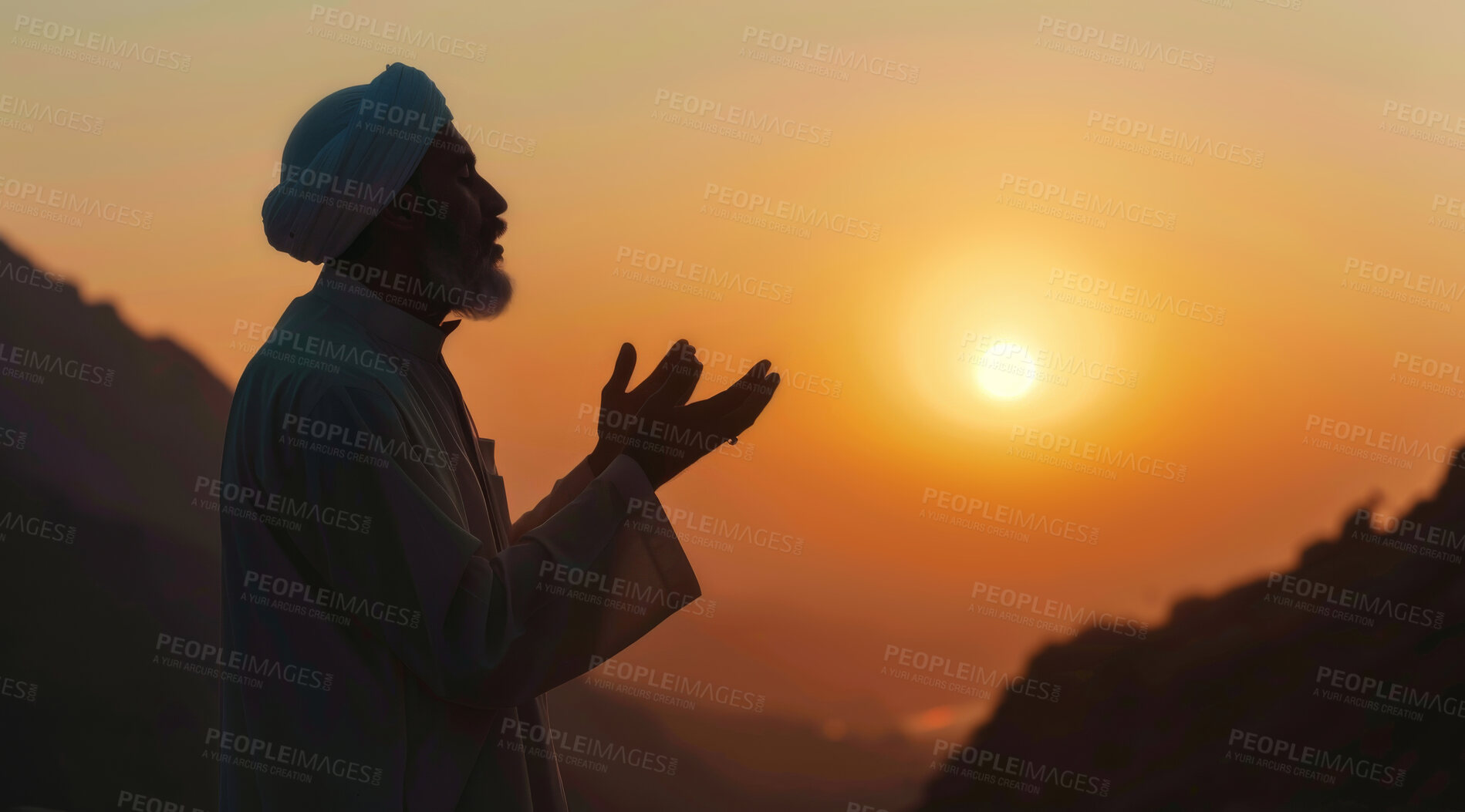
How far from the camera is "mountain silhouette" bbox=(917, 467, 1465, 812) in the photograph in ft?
41.7

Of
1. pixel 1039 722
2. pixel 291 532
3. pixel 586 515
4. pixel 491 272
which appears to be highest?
pixel 1039 722

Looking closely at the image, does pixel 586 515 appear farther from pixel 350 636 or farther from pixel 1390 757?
pixel 1390 757

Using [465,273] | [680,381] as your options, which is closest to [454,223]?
[465,273]

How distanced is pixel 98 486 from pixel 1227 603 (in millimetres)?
24611

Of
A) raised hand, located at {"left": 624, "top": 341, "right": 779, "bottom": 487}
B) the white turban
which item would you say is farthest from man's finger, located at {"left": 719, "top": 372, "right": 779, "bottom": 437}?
the white turban

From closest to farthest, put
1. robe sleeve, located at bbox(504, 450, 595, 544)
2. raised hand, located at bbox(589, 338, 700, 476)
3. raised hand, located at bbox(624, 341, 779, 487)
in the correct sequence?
1. raised hand, located at bbox(624, 341, 779, 487)
2. raised hand, located at bbox(589, 338, 700, 476)
3. robe sleeve, located at bbox(504, 450, 595, 544)

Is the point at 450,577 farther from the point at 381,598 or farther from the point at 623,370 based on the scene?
the point at 623,370

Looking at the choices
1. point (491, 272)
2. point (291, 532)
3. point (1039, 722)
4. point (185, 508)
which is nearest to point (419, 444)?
point (291, 532)

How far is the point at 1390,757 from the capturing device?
13.9m

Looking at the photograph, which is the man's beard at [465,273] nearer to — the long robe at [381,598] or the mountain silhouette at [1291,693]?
the long robe at [381,598]

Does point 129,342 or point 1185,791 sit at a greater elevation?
point 129,342

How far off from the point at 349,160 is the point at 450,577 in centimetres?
106

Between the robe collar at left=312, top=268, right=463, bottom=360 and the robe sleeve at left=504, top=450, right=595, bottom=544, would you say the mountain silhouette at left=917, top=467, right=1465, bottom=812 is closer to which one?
the robe sleeve at left=504, top=450, right=595, bottom=544

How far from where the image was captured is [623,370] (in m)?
2.26
